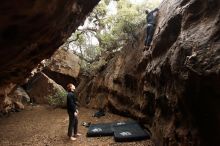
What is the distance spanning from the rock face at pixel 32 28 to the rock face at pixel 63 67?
36.6 feet

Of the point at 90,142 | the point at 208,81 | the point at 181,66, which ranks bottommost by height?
the point at 90,142

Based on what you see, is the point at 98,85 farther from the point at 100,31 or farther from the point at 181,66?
the point at 181,66

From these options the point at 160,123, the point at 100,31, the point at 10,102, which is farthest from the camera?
the point at 100,31

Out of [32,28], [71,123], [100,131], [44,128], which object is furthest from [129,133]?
[32,28]

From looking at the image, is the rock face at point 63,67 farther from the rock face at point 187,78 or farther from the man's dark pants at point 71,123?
the man's dark pants at point 71,123

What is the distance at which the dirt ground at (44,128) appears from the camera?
9897mm

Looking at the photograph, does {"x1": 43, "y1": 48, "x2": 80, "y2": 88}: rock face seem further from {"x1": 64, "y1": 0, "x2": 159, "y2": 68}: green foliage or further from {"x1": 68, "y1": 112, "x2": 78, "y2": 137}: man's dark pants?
{"x1": 68, "y1": 112, "x2": 78, "y2": 137}: man's dark pants

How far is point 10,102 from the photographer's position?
16688 millimetres

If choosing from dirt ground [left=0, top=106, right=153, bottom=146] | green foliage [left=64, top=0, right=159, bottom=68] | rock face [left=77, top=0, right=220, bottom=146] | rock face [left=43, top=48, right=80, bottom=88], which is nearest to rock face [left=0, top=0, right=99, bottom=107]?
dirt ground [left=0, top=106, right=153, bottom=146]

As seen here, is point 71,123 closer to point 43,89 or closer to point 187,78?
point 187,78

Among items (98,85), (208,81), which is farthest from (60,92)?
(208,81)

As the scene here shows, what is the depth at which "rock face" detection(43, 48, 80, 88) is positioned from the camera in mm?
20984

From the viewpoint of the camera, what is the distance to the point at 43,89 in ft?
62.9

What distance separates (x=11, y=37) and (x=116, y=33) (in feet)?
34.1
